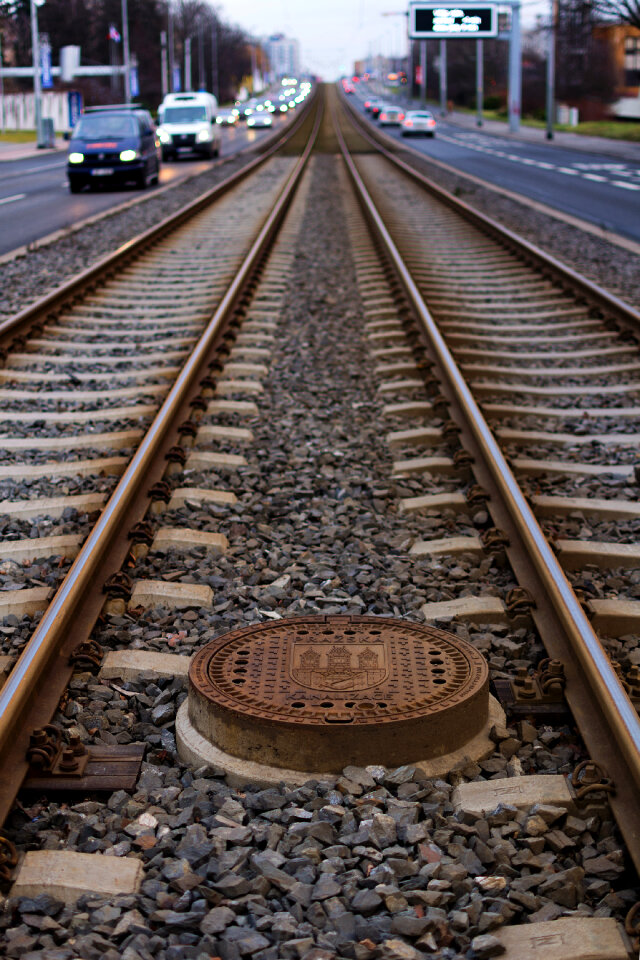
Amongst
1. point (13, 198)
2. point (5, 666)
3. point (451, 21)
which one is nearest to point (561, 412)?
point (5, 666)

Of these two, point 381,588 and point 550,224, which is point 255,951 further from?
point 550,224

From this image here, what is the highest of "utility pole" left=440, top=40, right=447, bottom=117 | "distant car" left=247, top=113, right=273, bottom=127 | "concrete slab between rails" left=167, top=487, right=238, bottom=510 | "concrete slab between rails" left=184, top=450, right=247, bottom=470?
"utility pole" left=440, top=40, right=447, bottom=117

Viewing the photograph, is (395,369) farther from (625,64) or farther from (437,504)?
(625,64)

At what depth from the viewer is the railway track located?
2645mm

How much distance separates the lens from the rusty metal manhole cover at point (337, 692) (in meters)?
3.17

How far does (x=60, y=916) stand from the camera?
2615 millimetres

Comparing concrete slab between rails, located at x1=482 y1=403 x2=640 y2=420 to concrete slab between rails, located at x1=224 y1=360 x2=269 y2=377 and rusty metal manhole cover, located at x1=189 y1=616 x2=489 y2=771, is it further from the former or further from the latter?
rusty metal manhole cover, located at x1=189 y1=616 x2=489 y2=771

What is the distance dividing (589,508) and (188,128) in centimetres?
3430

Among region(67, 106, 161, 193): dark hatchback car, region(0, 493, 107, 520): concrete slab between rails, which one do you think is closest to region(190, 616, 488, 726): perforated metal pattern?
region(0, 493, 107, 520): concrete slab between rails

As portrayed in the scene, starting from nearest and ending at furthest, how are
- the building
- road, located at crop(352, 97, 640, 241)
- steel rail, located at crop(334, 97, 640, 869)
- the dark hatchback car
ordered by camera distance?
steel rail, located at crop(334, 97, 640, 869), road, located at crop(352, 97, 640, 241), the dark hatchback car, the building

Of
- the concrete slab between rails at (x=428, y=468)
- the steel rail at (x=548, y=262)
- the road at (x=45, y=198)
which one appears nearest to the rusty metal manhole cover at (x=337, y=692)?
the concrete slab between rails at (x=428, y=468)

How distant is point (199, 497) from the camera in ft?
17.9

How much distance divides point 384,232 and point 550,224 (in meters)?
4.13

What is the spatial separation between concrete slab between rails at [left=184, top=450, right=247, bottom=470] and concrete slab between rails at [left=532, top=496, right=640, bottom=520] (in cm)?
164
